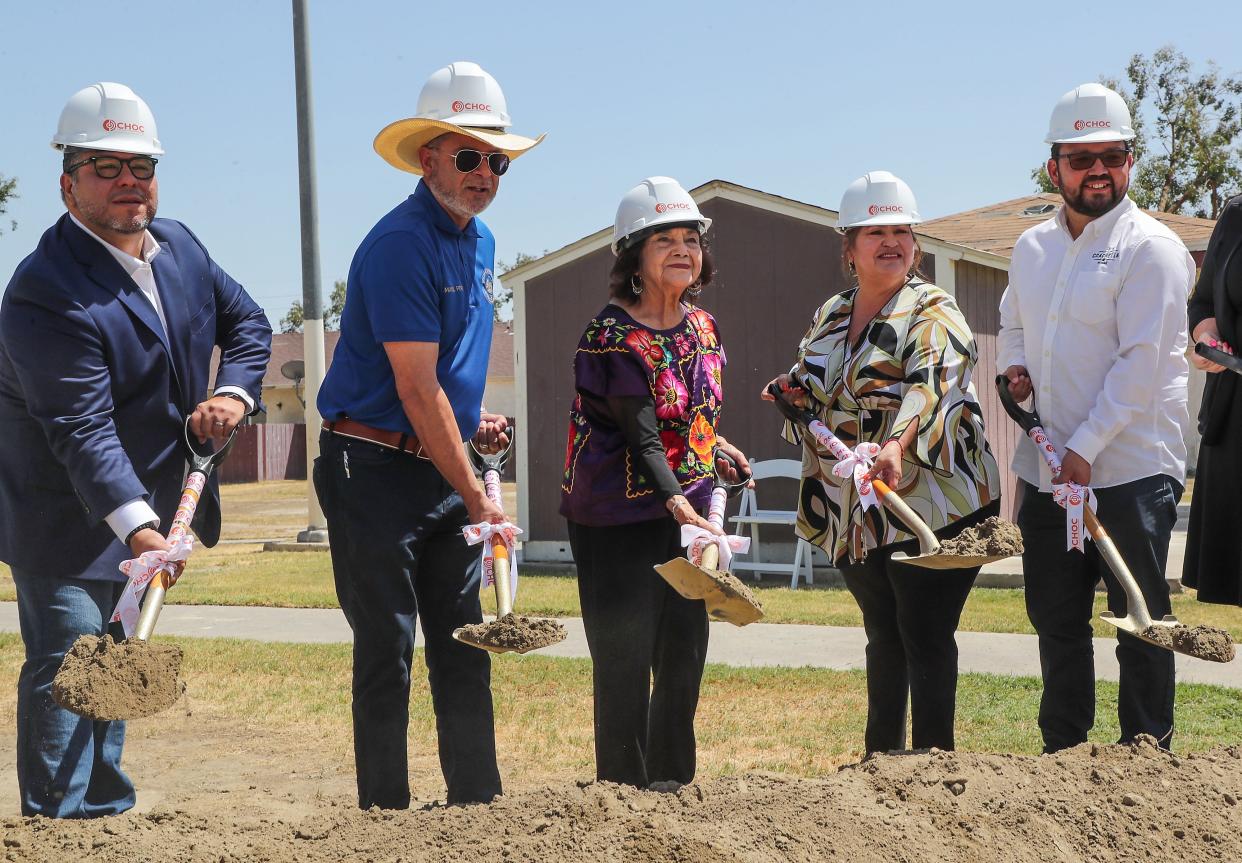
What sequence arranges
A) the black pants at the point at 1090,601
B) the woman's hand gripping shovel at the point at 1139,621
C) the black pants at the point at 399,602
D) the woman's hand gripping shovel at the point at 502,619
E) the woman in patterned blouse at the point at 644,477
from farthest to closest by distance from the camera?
the black pants at the point at 1090,601, the woman in patterned blouse at the point at 644,477, the woman's hand gripping shovel at the point at 1139,621, the black pants at the point at 399,602, the woman's hand gripping shovel at the point at 502,619

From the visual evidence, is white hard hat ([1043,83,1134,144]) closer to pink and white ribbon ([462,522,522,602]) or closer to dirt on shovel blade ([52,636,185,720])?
pink and white ribbon ([462,522,522,602])

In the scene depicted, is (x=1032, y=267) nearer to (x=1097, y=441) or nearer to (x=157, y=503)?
(x=1097, y=441)

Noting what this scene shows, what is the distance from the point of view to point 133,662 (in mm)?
3244

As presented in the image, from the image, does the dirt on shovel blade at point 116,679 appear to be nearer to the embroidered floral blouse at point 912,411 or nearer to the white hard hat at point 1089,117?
the embroidered floral blouse at point 912,411

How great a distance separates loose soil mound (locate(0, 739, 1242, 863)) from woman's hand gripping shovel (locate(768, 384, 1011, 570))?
57 centimetres

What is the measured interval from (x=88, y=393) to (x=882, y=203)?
2491 millimetres

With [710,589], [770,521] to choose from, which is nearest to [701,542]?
[710,589]

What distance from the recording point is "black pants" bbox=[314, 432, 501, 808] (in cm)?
377

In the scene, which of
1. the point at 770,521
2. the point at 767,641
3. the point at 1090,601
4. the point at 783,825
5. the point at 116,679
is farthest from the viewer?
the point at 770,521

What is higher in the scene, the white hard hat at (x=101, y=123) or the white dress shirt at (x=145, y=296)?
the white hard hat at (x=101, y=123)

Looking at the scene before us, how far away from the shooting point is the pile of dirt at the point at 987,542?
3.81 m

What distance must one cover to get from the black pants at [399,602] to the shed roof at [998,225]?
35.4ft

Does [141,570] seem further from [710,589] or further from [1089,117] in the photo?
[1089,117]

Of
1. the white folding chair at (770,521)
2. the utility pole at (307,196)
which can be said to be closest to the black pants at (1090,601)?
the white folding chair at (770,521)
